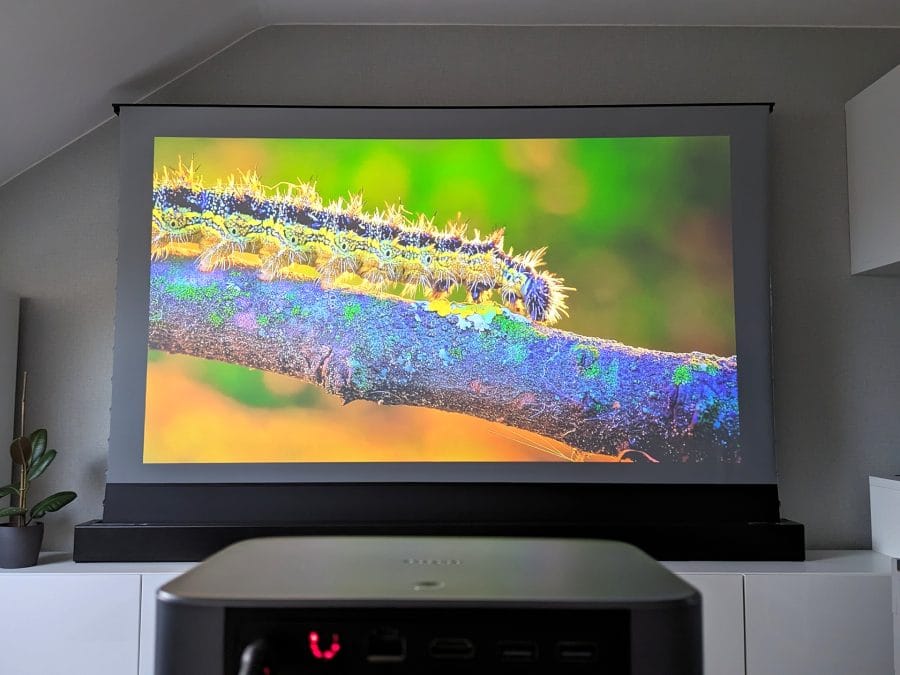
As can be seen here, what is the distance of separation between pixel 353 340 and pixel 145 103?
4.19 ft

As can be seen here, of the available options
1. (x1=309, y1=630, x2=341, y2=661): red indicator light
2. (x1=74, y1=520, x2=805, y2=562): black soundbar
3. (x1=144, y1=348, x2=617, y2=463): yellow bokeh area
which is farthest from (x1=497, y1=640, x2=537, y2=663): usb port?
(x1=144, y1=348, x2=617, y2=463): yellow bokeh area

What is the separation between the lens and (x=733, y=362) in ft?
10.0

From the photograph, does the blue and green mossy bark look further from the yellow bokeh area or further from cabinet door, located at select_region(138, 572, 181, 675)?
cabinet door, located at select_region(138, 572, 181, 675)

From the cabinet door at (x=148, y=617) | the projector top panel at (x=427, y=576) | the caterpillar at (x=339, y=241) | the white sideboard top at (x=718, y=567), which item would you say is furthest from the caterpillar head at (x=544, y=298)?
the projector top panel at (x=427, y=576)

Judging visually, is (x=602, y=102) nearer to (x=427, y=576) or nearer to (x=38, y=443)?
(x=38, y=443)

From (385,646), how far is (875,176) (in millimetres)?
3029

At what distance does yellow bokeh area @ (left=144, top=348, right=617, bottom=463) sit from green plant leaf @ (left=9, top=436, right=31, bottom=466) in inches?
15.5

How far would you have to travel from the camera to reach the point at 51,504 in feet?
9.52

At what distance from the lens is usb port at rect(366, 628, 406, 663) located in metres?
0.73

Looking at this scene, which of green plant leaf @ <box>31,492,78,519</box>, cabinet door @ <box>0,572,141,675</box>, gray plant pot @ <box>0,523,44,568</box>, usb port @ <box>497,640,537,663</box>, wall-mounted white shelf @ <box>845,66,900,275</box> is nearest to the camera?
usb port @ <box>497,640,537,663</box>

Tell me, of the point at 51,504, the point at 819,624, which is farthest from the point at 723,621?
the point at 51,504

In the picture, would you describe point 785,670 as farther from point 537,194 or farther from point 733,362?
point 537,194

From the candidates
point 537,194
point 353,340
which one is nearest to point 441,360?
point 353,340

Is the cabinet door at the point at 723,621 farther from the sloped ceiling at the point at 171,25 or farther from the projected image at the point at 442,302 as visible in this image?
the sloped ceiling at the point at 171,25
